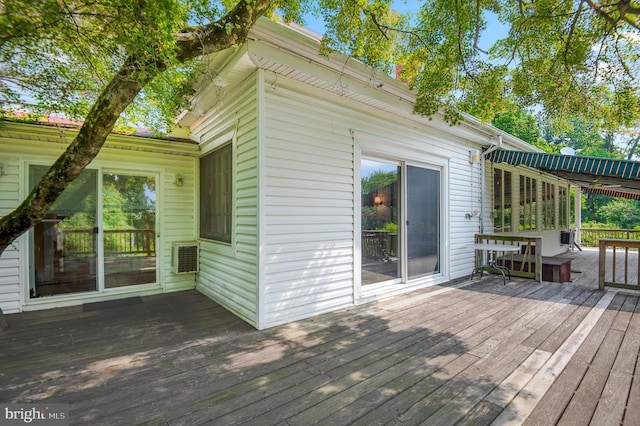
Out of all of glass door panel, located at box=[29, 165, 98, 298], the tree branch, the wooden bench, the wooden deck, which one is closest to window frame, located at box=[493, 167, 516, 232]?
the wooden bench

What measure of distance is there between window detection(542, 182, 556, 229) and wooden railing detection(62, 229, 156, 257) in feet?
37.0

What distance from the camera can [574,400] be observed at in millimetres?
1954

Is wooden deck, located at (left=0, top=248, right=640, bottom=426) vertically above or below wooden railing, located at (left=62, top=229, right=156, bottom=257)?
below

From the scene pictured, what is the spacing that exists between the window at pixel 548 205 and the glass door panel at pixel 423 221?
21.1 feet

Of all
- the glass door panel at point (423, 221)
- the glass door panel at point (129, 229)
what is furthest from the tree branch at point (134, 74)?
the glass door panel at point (423, 221)

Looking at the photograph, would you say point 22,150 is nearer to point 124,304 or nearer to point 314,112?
point 124,304

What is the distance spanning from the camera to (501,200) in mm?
7371

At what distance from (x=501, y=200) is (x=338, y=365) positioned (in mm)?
6942

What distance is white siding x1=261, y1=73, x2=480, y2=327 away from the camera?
10.9 ft

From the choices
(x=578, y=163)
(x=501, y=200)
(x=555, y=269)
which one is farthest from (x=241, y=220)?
(x=501, y=200)

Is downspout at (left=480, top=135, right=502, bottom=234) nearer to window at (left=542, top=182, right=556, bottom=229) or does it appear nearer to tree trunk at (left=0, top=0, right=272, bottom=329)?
window at (left=542, top=182, right=556, bottom=229)

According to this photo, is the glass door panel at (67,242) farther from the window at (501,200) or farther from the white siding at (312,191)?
the window at (501,200)

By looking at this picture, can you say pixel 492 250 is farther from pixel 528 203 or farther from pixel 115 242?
pixel 115 242

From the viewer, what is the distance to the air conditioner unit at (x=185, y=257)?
15.5ft
